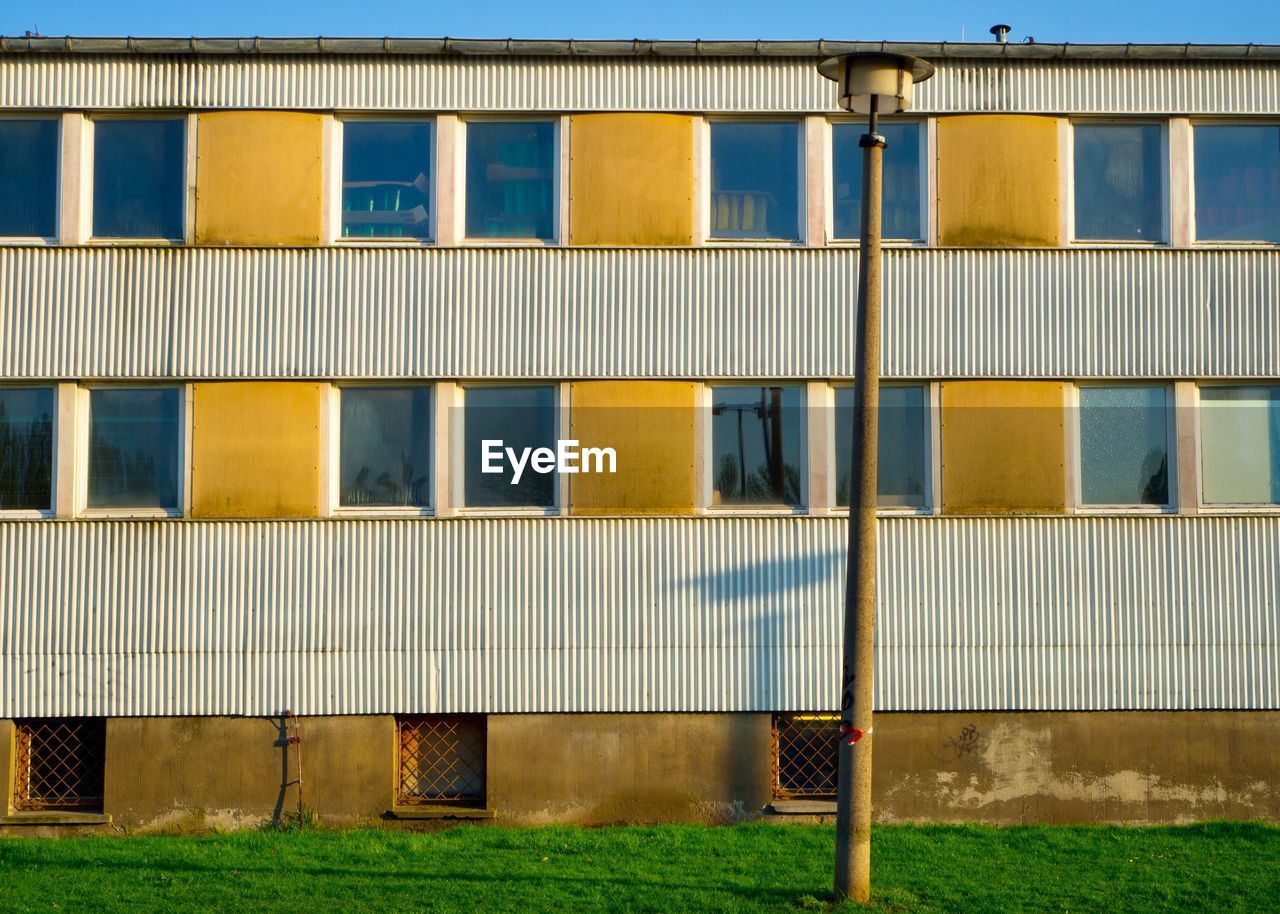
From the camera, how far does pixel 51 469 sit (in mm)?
13812

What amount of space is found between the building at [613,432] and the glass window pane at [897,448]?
0.05 m

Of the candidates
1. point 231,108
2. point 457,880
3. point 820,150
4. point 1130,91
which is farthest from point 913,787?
point 231,108

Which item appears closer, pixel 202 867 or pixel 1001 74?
pixel 202 867

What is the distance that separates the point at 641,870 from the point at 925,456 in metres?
4.96

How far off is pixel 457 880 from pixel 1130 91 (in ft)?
32.3

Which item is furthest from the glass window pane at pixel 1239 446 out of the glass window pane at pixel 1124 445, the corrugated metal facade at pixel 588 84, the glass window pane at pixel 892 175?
the glass window pane at pixel 892 175

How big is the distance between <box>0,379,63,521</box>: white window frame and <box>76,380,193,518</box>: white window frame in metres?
0.19

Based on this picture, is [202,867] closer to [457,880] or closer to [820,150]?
[457,880]

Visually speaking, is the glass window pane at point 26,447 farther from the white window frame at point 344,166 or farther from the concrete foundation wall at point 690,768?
the white window frame at point 344,166

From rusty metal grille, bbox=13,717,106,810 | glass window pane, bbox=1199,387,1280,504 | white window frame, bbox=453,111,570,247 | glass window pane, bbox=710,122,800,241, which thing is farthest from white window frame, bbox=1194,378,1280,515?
rusty metal grille, bbox=13,717,106,810

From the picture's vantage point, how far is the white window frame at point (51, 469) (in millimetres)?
13750

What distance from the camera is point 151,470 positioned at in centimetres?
1392

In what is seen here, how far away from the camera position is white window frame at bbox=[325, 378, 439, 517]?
45.5 ft

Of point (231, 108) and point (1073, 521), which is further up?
point (231, 108)
